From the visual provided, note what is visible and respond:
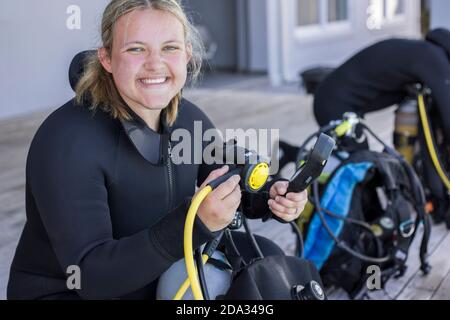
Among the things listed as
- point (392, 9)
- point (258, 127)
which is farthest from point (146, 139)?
point (392, 9)

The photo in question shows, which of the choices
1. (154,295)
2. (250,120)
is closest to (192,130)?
(154,295)

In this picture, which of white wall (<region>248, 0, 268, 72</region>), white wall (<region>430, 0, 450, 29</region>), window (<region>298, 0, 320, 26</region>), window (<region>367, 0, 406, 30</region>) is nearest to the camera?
white wall (<region>430, 0, 450, 29</region>)

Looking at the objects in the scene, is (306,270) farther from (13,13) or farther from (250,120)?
(13,13)

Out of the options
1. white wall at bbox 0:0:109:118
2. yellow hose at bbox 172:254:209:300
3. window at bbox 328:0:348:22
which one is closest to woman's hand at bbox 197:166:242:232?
yellow hose at bbox 172:254:209:300

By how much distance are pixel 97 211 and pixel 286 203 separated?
40 centimetres

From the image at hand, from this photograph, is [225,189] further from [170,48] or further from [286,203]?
[170,48]

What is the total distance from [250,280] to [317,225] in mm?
1204

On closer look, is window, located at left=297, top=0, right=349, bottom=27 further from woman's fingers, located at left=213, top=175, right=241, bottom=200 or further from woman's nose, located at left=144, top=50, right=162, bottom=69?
woman's fingers, located at left=213, top=175, right=241, bottom=200

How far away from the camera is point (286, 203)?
1.47 meters

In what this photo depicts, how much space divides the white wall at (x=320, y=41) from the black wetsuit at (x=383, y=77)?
200 inches

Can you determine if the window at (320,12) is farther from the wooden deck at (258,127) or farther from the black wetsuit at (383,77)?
the black wetsuit at (383,77)

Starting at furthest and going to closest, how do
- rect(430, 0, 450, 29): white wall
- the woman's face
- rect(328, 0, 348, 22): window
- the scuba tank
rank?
rect(328, 0, 348, 22): window
rect(430, 0, 450, 29): white wall
the scuba tank
the woman's face

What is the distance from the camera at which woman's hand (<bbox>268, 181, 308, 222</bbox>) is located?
146 cm

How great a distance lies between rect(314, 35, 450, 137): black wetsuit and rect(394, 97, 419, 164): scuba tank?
0.15 meters
